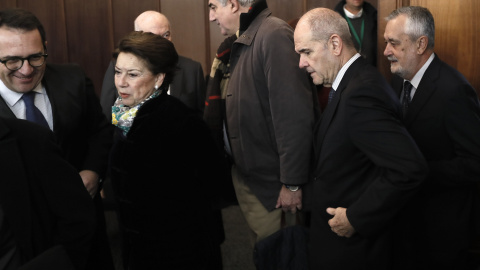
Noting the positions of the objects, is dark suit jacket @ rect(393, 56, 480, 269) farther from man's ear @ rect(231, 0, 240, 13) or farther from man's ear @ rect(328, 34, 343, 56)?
man's ear @ rect(231, 0, 240, 13)

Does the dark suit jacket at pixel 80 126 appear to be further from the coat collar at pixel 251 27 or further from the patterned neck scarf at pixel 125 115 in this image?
the coat collar at pixel 251 27

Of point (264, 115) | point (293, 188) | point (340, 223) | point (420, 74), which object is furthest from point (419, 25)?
point (340, 223)

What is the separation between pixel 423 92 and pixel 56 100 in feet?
5.22

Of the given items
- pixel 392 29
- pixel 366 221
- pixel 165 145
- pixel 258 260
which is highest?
pixel 392 29

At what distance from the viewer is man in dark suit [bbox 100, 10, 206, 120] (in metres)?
3.84

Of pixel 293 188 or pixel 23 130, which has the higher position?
pixel 23 130

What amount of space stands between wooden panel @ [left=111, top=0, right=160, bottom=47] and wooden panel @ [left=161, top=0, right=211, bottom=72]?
132mm

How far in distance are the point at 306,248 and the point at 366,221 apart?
372 millimetres

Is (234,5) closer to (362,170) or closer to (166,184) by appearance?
(166,184)

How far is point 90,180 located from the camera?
7.80ft

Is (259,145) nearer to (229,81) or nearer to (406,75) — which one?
(229,81)

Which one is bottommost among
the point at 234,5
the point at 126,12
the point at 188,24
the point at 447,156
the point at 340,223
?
the point at 340,223

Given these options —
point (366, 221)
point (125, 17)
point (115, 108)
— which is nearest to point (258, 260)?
point (366, 221)

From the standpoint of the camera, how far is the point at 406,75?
8.84 ft
